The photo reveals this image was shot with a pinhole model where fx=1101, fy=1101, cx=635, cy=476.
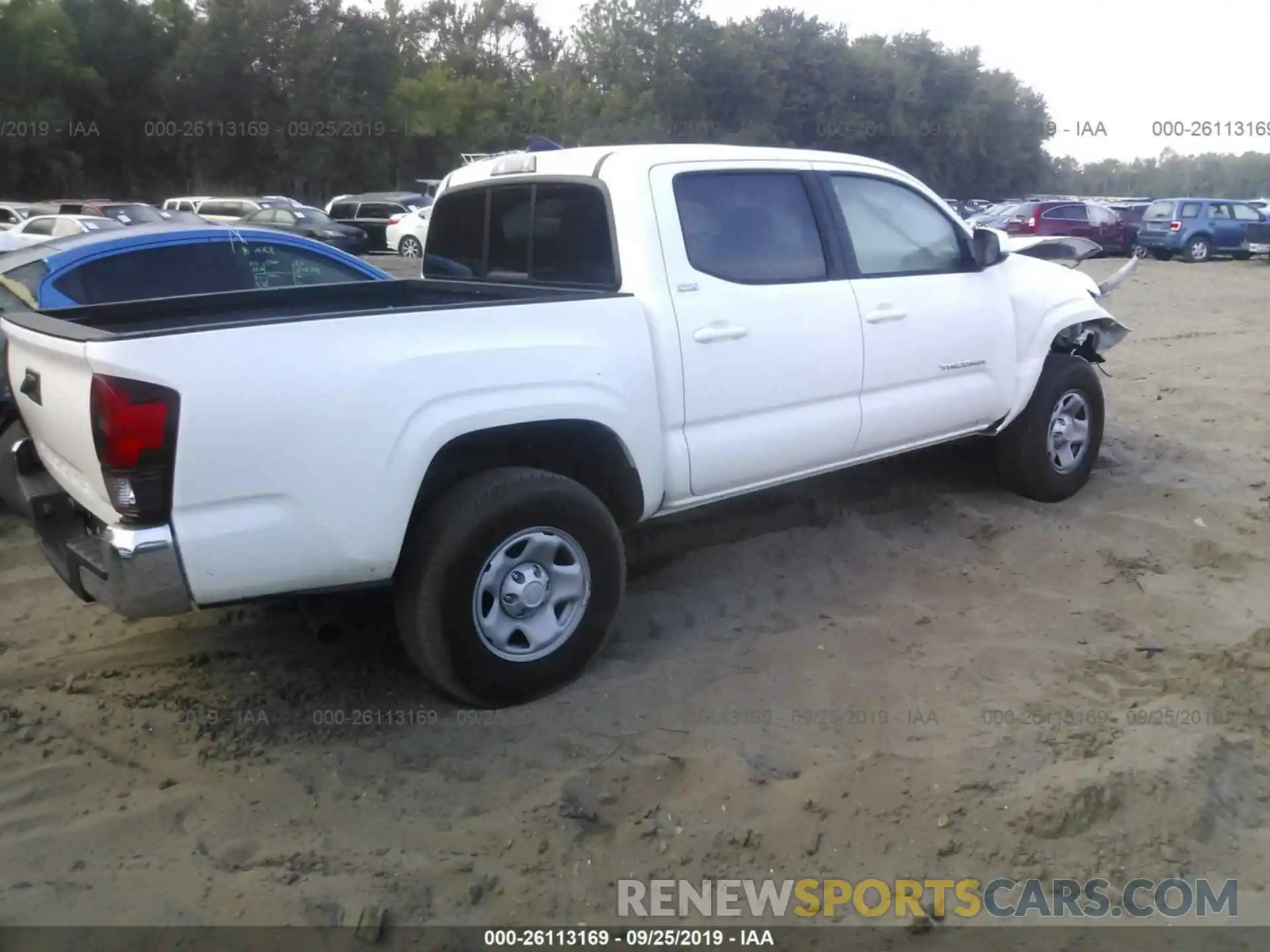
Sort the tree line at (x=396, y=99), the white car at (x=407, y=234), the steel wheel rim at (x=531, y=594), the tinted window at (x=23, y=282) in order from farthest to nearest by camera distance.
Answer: the tree line at (x=396, y=99)
the white car at (x=407, y=234)
the tinted window at (x=23, y=282)
the steel wheel rim at (x=531, y=594)

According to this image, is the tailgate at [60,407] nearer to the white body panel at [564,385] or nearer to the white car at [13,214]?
the white body panel at [564,385]

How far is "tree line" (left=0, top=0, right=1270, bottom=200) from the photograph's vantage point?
3712 cm

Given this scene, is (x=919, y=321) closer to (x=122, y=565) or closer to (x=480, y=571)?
(x=480, y=571)

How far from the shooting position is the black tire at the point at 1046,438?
18.6 ft

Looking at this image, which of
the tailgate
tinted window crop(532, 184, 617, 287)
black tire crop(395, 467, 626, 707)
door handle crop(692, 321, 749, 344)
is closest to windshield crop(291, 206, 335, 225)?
tinted window crop(532, 184, 617, 287)

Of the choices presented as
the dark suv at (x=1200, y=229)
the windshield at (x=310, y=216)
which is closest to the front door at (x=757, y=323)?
the windshield at (x=310, y=216)

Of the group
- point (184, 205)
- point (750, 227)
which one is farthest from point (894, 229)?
point (184, 205)

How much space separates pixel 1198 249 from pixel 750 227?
24.2m

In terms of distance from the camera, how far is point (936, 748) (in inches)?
138

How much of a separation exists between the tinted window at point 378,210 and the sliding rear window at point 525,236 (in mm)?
22336

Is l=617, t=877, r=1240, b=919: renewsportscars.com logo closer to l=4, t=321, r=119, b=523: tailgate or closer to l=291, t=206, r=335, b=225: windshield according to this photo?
l=4, t=321, r=119, b=523: tailgate

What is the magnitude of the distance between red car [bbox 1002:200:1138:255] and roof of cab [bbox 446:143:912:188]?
22.8m

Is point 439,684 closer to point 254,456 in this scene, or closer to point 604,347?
point 254,456

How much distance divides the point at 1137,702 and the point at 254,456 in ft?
9.85
